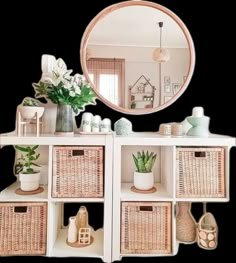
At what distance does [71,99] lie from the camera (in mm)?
1554

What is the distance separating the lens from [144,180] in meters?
1.55

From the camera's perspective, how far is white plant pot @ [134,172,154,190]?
1545mm

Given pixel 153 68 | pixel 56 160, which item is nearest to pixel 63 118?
pixel 56 160

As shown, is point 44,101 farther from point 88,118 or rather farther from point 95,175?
point 95,175

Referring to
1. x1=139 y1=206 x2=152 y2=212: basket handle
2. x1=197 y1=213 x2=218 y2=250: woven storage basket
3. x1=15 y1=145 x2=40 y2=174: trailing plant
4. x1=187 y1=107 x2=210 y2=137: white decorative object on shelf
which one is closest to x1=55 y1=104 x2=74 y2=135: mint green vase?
x1=15 y1=145 x2=40 y2=174: trailing plant

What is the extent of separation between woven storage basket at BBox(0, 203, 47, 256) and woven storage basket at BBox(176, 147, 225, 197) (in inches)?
32.5

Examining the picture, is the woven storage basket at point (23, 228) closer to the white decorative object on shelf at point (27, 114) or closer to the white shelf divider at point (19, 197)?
the white shelf divider at point (19, 197)

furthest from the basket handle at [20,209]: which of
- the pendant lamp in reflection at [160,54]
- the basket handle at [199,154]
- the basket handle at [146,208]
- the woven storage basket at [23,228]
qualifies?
the pendant lamp in reflection at [160,54]

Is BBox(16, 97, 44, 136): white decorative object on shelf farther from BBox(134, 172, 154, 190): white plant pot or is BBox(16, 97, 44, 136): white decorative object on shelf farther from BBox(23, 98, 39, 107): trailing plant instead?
BBox(134, 172, 154, 190): white plant pot

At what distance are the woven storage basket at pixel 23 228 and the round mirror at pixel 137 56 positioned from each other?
0.85m

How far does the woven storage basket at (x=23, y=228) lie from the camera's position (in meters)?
1.42

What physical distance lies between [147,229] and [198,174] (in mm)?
448

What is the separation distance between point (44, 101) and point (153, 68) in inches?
31.8

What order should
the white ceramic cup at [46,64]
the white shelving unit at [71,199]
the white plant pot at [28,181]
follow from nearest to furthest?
the white shelving unit at [71,199]
the white plant pot at [28,181]
the white ceramic cup at [46,64]
